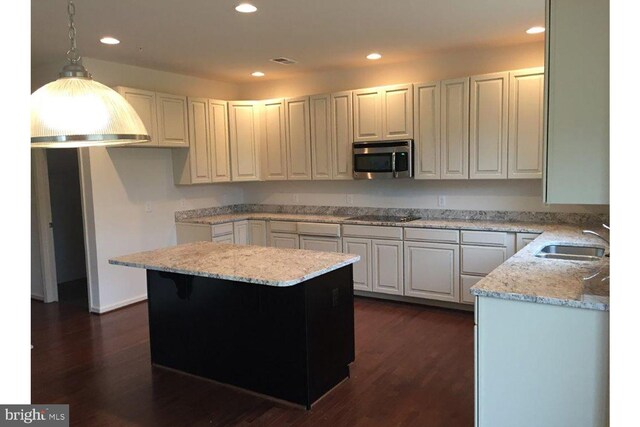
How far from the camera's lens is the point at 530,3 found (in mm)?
3459

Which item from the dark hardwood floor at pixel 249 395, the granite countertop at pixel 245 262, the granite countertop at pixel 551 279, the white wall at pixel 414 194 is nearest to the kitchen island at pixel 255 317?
the granite countertop at pixel 245 262

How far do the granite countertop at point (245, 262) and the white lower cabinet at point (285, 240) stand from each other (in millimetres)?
1945

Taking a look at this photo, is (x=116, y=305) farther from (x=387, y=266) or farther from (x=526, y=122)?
(x=526, y=122)

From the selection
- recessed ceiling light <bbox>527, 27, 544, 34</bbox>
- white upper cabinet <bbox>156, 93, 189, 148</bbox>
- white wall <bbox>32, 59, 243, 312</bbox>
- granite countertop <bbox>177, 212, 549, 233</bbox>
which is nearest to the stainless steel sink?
granite countertop <bbox>177, 212, 549, 233</bbox>

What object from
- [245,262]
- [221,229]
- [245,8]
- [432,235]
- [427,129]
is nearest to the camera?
[245,262]

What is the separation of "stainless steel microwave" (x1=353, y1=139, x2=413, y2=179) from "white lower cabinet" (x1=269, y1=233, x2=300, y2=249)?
104 centimetres

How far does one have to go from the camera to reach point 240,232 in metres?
5.93

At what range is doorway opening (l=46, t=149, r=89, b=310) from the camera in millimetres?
6480

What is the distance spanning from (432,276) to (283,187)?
2513 mm

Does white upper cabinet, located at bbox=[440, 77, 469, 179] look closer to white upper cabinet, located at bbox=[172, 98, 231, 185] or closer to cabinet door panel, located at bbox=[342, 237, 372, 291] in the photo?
cabinet door panel, located at bbox=[342, 237, 372, 291]

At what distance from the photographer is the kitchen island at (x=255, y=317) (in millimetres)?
2930

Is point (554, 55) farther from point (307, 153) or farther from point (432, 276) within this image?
point (307, 153)

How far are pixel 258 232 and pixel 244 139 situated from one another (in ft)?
3.94

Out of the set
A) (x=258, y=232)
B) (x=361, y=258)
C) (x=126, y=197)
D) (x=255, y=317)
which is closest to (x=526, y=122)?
(x=361, y=258)
